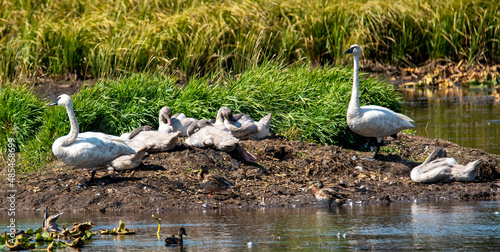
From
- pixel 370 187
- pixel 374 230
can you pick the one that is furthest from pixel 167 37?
pixel 374 230

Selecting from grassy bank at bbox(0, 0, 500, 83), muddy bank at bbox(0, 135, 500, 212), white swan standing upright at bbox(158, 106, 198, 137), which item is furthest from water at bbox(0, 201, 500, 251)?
grassy bank at bbox(0, 0, 500, 83)

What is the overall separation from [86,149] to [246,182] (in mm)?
1986

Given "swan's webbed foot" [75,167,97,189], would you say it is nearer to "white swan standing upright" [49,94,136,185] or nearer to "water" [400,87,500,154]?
"white swan standing upright" [49,94,136,185]

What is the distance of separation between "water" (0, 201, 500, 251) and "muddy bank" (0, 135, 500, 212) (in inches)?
12.4

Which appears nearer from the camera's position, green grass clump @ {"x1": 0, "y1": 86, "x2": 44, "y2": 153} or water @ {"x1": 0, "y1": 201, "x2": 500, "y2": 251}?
water @ {"x1": 0, "y1": 201, "x2": 500, "y2": 251}

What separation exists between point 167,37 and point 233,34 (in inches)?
67.5

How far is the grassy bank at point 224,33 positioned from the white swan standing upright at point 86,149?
655 cm

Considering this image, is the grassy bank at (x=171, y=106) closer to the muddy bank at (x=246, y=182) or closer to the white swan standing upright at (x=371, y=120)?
the muddy bank at (x=246, y=182)

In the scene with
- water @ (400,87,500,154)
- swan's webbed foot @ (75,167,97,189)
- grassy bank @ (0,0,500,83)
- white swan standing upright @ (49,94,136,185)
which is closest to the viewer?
white swan standing upright @ (49,94,136,185)

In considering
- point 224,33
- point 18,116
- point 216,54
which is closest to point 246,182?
point 18,116

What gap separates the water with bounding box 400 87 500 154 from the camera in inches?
467

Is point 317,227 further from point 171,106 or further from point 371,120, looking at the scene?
point 171,106

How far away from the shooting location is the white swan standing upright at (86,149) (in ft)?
25.2

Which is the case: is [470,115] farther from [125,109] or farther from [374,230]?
[374,230]
